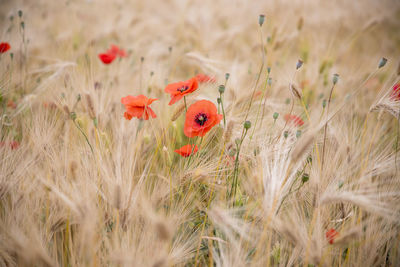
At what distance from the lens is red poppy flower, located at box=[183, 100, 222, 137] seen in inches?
33.3

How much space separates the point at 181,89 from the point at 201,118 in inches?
5.5

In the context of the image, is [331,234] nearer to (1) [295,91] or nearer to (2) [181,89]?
(1) [295,91]

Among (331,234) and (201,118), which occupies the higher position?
(201,118)

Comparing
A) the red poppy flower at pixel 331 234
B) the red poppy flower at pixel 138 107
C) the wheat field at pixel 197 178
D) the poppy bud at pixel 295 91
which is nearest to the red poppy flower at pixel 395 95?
the wheat field at pixel 197 178

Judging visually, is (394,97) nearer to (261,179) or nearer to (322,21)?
(261,179)

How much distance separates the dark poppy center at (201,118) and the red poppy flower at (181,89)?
9 centimetres

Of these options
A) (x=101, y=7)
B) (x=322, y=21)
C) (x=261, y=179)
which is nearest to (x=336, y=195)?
(x=261, y=179)

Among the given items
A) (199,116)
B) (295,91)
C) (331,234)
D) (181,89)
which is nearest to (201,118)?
(199,116)

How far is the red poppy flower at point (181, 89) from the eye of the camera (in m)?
0.85

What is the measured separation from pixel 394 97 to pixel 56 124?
1344mm

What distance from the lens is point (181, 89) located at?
92cm

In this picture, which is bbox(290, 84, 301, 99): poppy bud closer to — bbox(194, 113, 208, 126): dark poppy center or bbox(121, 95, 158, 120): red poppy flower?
bbox(194, 113, 208, 126): dark poppy center

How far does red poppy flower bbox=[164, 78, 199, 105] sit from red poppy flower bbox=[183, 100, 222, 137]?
0.18 feet

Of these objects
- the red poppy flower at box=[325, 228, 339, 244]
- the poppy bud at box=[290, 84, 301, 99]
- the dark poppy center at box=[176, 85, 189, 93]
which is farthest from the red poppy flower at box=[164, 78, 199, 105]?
the red poppy flower at box=[325, 228, 339, 244]
